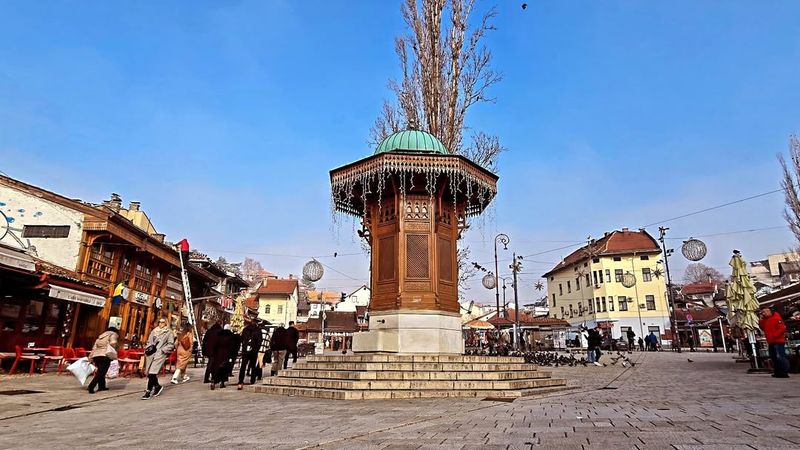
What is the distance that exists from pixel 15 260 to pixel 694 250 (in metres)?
25.0

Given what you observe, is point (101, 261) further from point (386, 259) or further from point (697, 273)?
point (697, 273)

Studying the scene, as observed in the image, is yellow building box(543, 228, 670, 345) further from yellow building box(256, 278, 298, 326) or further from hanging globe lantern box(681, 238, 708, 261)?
yellow building box(256, 278, 298, 326)

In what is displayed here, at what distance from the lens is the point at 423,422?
5.82m

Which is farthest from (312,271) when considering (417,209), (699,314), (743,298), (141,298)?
(699,314)

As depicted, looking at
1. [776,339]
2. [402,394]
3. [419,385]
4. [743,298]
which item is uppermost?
[743,298]

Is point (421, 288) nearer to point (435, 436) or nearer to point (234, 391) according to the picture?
point (234, 391)

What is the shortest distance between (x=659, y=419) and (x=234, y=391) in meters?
8.78

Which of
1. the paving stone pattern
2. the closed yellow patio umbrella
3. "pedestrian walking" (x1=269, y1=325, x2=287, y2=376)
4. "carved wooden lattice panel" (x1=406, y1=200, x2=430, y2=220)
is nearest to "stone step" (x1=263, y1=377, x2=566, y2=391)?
the paving stone pattern

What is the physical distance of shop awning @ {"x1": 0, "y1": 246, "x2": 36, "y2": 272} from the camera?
12.3 m

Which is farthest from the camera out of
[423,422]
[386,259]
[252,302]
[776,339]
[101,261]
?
[252,302]

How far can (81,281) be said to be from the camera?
1602cm

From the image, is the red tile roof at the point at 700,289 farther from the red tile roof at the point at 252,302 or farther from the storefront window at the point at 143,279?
the storefront window at the point at 143,279

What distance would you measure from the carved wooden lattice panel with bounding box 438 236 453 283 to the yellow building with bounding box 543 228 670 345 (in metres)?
41.6

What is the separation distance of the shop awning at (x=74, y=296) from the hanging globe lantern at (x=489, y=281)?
18677 millimetres
